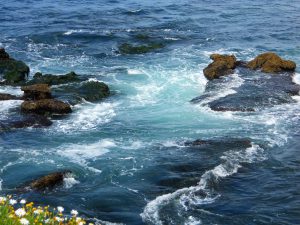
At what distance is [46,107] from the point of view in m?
24.3

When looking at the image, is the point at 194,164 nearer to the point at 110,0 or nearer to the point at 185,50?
the point at 185,50

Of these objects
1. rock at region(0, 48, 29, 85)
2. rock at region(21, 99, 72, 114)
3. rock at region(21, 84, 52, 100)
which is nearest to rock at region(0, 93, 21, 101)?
rock at region(21, 84, 52, 100)

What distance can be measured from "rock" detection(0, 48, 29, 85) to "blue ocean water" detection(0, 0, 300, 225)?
1043 millimetres

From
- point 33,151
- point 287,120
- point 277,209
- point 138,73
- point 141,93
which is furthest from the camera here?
point 138,73

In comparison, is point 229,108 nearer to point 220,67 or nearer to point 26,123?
point 220,67

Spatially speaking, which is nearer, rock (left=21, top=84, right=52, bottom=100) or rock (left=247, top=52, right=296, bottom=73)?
rock (left=21, top=84, right=52, bottom=100)

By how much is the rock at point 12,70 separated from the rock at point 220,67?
10632 mm

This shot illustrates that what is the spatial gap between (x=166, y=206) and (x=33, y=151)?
7.03m

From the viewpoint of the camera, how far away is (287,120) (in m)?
23.6

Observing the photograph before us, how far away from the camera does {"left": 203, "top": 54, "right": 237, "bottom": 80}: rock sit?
30.2 meters

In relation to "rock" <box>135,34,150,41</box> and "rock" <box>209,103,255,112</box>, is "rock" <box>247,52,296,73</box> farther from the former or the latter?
"rock" <box>135,34,150,41</box>

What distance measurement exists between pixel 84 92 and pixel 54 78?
102 inches

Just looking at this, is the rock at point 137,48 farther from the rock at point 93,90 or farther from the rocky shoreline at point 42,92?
the rock at point 93,90

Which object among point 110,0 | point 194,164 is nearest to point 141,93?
point 194,164
